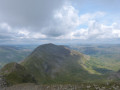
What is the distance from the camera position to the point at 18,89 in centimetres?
3831

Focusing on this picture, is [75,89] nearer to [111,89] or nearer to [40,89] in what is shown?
[111,89]

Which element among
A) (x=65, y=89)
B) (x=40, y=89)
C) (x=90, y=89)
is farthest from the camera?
(x=40, y=89)

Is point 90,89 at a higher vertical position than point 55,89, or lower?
higher

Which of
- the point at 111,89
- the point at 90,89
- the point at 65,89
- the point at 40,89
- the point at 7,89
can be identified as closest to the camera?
the point at 111,89

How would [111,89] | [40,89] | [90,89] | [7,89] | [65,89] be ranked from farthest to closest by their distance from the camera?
1. [7,89]
2. [40,89]
3. [65,89]
4. [90,89]
5. [111,89]

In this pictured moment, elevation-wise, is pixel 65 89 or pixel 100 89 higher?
pixel 100 89

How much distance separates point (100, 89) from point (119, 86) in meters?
6.32

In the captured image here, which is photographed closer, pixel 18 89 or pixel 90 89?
pixel 90 89

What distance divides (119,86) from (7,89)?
143 feet

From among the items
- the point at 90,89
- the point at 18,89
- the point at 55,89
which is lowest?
the point at 18,89

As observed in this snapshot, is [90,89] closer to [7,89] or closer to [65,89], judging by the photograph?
[65,89]

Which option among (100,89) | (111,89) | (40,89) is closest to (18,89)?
(40,89)

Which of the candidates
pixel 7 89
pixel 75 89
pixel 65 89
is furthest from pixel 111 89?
pixel 7 89

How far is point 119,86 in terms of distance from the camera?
27094 millimetres
